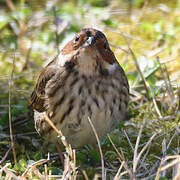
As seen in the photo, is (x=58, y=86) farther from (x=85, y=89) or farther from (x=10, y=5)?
(x=10, y=5)

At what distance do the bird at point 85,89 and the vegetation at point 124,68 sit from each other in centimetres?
27

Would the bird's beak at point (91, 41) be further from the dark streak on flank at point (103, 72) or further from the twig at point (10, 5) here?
the twig at point (10, 5)

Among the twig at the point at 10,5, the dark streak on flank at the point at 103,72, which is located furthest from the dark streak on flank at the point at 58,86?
the twig at the point at 10,5

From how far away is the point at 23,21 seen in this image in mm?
5613

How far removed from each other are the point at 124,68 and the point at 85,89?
1.19m

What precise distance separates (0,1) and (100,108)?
11.9 ft

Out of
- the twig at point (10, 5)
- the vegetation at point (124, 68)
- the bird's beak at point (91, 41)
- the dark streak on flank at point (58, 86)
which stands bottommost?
the vegetation at point (124, 68)

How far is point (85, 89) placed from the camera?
320 centimetres

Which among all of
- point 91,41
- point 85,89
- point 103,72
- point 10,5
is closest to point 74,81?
point 85,89

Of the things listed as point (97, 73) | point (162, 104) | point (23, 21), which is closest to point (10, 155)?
point (97, 73)

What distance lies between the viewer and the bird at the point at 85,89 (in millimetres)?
3174

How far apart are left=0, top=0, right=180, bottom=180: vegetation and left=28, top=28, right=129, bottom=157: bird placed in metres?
0.27

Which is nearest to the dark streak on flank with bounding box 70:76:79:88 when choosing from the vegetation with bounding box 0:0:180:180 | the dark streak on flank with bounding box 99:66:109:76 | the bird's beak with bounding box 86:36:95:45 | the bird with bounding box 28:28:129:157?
the bird with bounding box 28:28:129:157

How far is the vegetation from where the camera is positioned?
3225 mm
